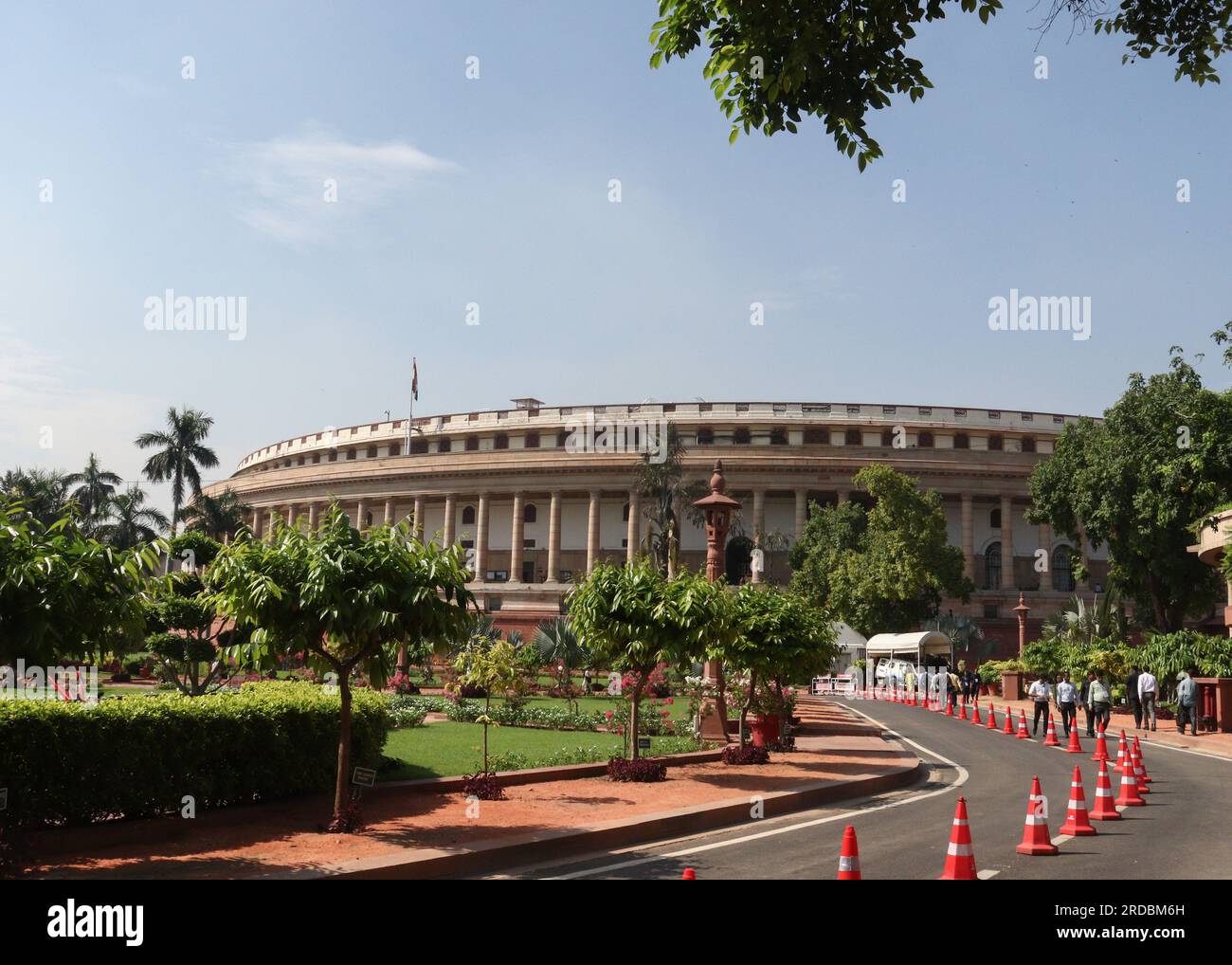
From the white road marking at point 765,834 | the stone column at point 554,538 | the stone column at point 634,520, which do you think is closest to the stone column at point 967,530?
the stone column at point 634,520

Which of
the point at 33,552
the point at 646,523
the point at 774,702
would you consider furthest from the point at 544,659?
the point at 646,523

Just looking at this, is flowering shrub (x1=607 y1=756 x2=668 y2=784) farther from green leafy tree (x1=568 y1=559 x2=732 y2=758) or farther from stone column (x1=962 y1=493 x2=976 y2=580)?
stone column (x1=962 y1=493 x2=976 y2=580)

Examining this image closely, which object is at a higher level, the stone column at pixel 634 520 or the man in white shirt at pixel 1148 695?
the stone column at pixel 634 520

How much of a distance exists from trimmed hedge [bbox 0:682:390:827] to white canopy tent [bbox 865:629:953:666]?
40.2 meters

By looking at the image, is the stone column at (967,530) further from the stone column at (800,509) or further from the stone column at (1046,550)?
the stone column at (800,509)

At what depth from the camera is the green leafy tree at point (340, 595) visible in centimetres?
1132

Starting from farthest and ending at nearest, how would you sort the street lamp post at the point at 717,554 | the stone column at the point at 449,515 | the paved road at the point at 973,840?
1. the stone column at the point at 449,515
2. the street lamp post at the point at 717,554
3. the paved road at the point at 973,840

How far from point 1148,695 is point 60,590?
95.2 feet

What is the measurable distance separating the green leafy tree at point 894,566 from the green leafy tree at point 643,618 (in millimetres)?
40995

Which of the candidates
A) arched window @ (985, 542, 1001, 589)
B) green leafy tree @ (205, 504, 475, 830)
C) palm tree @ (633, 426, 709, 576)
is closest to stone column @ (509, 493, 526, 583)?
palm tree @ (633, 426, 709, 576)

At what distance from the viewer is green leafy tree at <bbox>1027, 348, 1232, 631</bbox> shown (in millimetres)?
39562

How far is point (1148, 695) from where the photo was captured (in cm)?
2969
